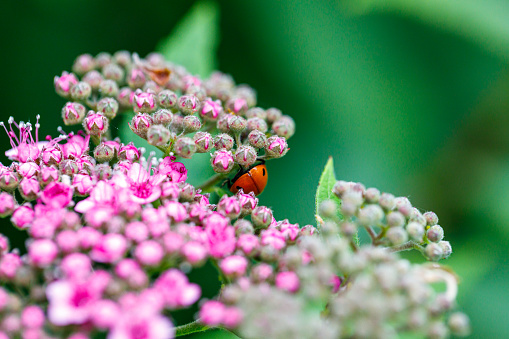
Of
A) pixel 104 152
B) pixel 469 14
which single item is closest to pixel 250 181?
pixel 104 152

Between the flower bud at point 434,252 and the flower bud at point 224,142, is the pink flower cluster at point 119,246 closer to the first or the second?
the flower bud at point 224,142

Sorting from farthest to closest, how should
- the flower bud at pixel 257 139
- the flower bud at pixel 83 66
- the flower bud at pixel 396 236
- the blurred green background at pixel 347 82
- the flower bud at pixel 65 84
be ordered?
the blurred green background at pixel 347 82, the flower bud at pixel 83 66, the flower bud at pixel 65 84, the flower bud at pixel 257 139, the flower bud at pixel 396 236

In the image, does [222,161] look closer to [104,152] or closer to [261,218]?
[261,218]

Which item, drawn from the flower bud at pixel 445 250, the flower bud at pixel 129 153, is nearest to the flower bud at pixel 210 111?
the flower bud at pixel 129 153

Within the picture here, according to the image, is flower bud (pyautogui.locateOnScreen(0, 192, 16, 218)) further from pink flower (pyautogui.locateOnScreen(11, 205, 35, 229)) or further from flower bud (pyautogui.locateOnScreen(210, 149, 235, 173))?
flower bud (pyautogui.locateOnScreen(210, 149, 235, 173))

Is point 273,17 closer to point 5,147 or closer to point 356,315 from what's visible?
point 5,147
